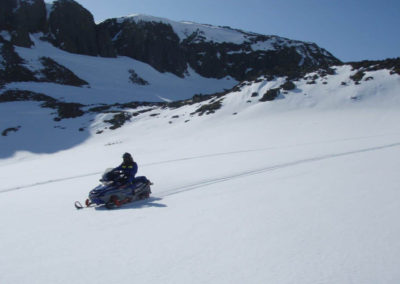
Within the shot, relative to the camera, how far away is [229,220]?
6723mm

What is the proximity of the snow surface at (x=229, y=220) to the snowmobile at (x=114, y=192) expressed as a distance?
483 millimetres

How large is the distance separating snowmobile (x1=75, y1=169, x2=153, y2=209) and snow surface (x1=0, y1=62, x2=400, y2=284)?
48 centimetres

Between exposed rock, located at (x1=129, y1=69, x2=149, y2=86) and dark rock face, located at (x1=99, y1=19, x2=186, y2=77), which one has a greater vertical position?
dark rock face, located at (x1=99, y1=19, x2=186, y2=77)

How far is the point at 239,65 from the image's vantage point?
107 meters

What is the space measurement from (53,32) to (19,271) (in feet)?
279

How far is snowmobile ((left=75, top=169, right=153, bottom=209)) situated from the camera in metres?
8.97

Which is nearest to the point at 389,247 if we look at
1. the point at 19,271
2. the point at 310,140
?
the point at 19,271

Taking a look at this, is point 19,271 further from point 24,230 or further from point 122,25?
point 122,25

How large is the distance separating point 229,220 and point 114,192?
3890 mm

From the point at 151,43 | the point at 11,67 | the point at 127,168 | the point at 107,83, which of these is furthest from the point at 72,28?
the point at 127,168

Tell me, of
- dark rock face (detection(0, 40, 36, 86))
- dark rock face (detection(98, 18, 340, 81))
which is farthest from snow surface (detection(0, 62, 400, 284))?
dark rock face (detection(98, 18, 340, 81))

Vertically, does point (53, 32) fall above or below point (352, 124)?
above

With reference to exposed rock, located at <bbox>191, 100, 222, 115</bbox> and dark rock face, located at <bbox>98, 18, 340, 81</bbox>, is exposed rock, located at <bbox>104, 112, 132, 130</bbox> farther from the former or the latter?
dark rock face, located at <bbox>98, 18, 340, 81</bbox>

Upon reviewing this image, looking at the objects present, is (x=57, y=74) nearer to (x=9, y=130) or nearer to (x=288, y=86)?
(x=9, y=130)
